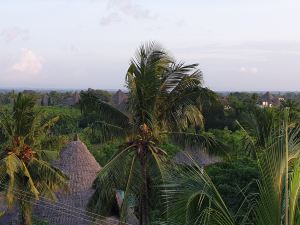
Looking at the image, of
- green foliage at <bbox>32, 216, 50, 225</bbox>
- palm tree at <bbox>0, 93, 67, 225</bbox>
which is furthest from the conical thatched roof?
palm tree at <bbox>0, 93, 67, 225</bbox>

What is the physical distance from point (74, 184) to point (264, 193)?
13.2 m

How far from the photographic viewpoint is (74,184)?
1683 centimetres

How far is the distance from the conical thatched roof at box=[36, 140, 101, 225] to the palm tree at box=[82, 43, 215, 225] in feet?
17.2

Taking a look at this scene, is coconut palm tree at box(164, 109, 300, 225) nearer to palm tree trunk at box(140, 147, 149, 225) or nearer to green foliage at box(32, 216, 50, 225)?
palm tree trunk at box(140, 147, 149, 225)

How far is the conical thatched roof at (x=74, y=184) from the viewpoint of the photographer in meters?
15.4

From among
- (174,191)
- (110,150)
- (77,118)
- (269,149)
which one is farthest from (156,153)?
(77,118)

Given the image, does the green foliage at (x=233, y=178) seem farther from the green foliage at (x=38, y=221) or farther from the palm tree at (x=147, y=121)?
the green foliage at (x=38, y=221)

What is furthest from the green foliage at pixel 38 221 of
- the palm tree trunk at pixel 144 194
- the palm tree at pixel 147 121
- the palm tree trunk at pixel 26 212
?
the palm tree trunk at pixel 144 194

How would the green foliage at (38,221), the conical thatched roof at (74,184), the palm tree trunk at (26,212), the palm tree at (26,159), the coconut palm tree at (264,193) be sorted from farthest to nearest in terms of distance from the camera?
the conical thatched roof at (74,184), the green foliage at (38,221), the palm tree trunk at (26,212), the palm tree at (26,159), the coconut palm tree at (264,193)

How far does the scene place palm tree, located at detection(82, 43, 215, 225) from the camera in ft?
31.9

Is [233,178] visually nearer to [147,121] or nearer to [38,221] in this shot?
[147,121]

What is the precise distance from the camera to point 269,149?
14.7 ft

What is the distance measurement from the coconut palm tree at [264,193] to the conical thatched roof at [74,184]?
409 inches

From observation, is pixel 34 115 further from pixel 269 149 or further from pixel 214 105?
pixel 269 149
